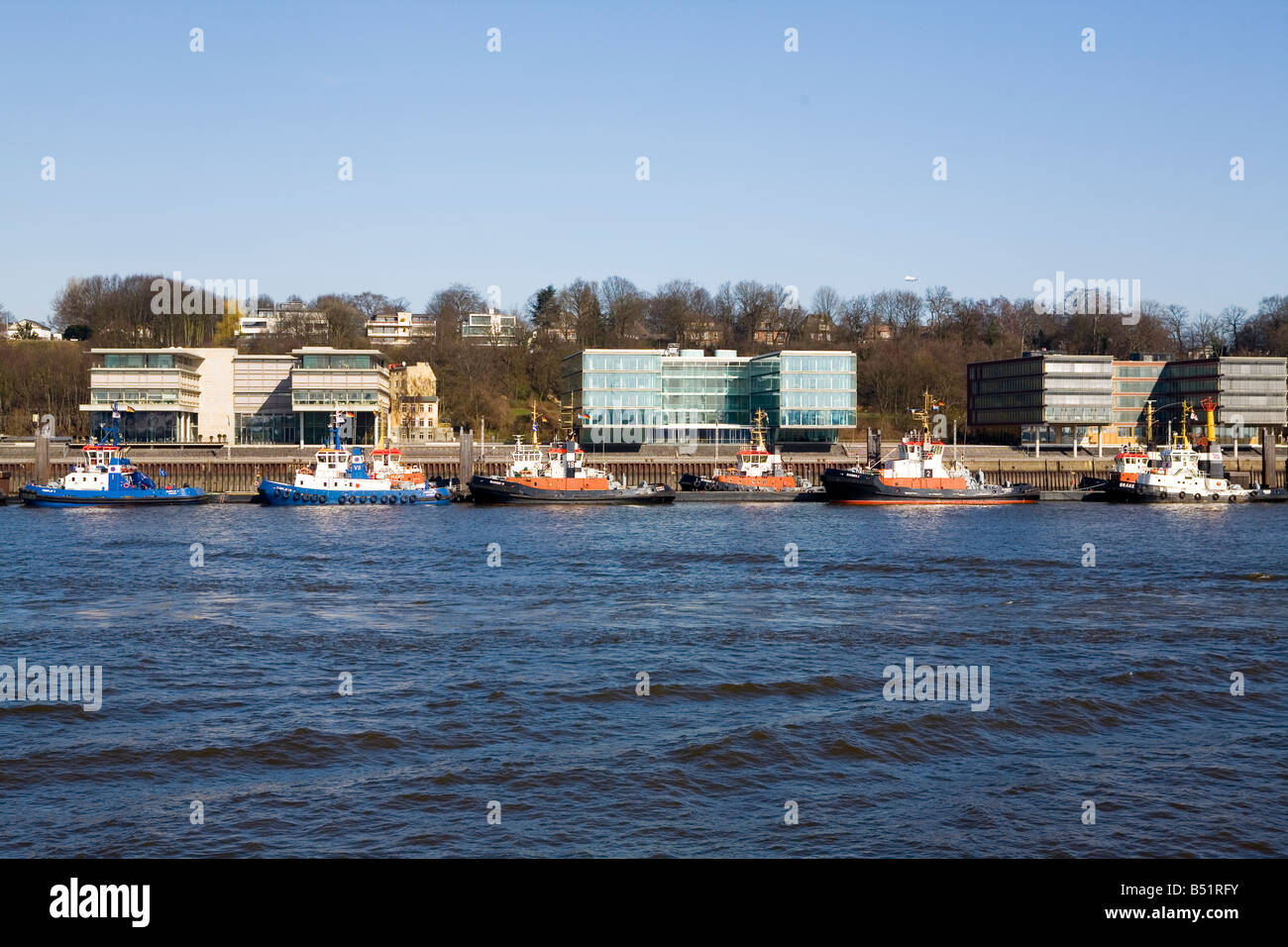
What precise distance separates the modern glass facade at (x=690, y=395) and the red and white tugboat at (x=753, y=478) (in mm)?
17742

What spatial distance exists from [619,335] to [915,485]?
66640 millimetres

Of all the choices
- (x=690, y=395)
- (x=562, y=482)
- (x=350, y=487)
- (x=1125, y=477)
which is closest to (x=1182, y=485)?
(x=1125, y=477)

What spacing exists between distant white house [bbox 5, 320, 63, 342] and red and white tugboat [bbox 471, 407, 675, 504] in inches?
3320

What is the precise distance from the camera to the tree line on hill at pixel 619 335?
129125mm

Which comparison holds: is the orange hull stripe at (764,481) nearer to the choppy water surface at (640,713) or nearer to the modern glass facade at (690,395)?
the modern glass facade at (690,395)

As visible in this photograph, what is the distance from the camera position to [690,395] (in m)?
122

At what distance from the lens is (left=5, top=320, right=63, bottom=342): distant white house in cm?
14350

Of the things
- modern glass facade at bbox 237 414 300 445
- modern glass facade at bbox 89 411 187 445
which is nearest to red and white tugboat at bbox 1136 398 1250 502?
modern glass facade at bbox 237 414 300 445

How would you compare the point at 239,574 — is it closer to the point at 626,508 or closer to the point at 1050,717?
the point at 1050,717

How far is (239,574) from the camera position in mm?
40406

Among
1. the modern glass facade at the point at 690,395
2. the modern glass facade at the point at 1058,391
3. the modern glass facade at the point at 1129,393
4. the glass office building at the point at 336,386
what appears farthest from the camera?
the modern glass facade at the point at 1058,391

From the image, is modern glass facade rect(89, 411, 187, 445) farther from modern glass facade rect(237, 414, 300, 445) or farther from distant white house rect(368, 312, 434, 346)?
distant white house rect(368, 312, 434, 346)

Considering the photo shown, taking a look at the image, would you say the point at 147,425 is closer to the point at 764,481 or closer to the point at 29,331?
the point at 29,331

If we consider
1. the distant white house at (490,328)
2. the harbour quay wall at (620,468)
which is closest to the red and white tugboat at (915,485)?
the harbour quay wall at (620,468)
